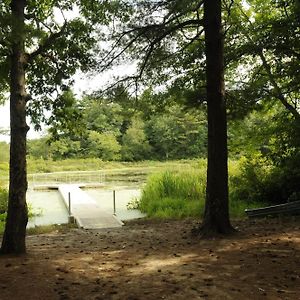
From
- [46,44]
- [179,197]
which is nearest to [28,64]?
[46,44]

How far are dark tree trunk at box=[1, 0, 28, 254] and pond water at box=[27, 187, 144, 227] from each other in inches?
221

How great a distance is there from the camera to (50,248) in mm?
6750

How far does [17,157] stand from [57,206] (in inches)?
417

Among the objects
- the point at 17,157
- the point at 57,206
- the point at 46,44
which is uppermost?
the point at 46,44

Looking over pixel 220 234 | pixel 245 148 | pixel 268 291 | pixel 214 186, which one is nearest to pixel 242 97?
pixel 214 186

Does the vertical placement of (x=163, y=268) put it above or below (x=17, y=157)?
below

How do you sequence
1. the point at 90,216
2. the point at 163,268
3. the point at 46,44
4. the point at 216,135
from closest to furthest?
the point at 163,268
the point at 46,44
the point at 216,135
the point at 90,216

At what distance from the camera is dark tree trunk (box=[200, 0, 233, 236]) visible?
715cm

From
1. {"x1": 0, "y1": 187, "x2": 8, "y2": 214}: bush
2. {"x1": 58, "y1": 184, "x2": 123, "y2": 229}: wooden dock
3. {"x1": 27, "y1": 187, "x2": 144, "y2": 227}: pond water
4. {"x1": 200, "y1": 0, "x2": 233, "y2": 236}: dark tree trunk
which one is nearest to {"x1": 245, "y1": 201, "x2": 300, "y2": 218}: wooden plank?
{"x1": 200, "y1": 0, "x2": 233, "y2": 236}: dark tree trunk

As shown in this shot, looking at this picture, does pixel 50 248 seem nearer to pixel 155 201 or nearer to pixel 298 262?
pixel 298 262

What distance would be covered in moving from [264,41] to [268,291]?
4.74 meters

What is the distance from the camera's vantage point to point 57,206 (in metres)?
16.1

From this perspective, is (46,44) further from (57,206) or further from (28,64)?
(57,206)

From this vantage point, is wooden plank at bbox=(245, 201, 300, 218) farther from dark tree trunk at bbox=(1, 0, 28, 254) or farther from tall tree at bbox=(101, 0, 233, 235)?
dark tree trunk at bbox=(1, 0, 28, 254)
